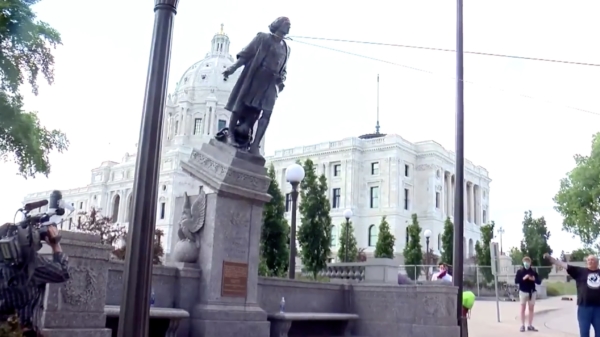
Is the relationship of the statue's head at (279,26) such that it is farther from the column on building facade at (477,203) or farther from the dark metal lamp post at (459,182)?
the column on building facade at (477,203)

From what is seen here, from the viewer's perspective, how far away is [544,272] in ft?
138

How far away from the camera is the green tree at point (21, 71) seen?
77.4ft

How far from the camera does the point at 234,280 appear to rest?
9141 millimetres

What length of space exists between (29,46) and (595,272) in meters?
22.7

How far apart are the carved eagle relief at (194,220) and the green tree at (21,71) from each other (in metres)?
17.4

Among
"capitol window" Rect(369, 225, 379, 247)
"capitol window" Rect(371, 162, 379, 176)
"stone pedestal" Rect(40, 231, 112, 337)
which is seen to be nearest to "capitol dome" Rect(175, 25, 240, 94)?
"capitol window" Rect(371, 162, 379, 176)

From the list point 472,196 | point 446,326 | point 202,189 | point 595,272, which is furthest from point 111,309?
point 472,196

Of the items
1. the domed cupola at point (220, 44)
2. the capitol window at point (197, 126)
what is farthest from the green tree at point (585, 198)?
the domed cupola at point (220, 44)

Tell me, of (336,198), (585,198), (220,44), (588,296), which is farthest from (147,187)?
(220,44)

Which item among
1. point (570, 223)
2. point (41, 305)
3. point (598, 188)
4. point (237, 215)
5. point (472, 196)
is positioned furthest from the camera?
point (472, 196)

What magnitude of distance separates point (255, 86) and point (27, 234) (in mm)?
5468

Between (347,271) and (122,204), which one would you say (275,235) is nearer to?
(347,271)

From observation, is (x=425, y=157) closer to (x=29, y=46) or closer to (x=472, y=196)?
(x=472, y=196)

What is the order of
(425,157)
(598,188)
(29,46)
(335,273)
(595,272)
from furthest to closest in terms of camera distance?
(425,157) → (598,188) → (29,46) → (335,273) → (595,272)
